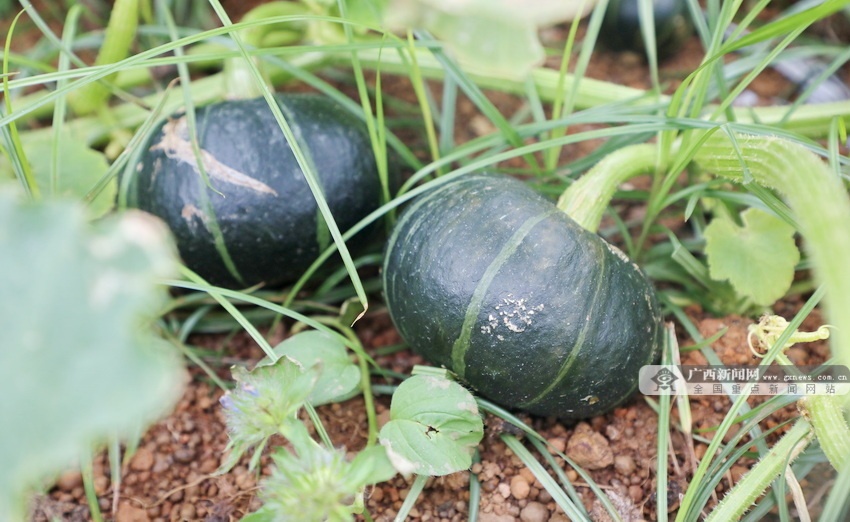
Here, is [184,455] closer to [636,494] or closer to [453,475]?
[453,475]

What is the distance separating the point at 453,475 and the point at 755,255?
0.87 m

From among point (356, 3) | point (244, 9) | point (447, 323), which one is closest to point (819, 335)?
point (447, 323)

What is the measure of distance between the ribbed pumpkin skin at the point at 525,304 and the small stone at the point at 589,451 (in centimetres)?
6

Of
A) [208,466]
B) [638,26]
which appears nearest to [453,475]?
[208,466]

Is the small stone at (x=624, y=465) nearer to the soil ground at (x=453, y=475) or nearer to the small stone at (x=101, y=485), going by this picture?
the soil ground at (x=453, y=475)

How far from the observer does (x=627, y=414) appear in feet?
5.59

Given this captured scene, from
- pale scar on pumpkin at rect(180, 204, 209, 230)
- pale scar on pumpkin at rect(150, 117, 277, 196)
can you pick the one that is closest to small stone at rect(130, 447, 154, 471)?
pale scar on pumpkin at rect(180, 204, 209, 230)

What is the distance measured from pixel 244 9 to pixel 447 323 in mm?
1800

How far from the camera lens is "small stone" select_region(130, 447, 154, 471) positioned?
65.2 inches

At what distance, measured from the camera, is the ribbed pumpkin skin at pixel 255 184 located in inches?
68.2

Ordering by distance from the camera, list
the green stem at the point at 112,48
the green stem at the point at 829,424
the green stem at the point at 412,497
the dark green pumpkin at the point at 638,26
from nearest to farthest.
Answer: the green stem at the point at 829,424 → the green stem at the point at 412,497 → the green stem at the point at 112,48 → the dark green pumpkin at the point at 638,26

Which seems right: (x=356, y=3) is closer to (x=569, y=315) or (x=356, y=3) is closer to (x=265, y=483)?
(x=569, y=315)

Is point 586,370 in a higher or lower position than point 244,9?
lower

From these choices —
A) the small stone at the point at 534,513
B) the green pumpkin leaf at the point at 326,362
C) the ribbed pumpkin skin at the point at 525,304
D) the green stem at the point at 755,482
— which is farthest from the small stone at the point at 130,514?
the green stem at the point at 755,482
